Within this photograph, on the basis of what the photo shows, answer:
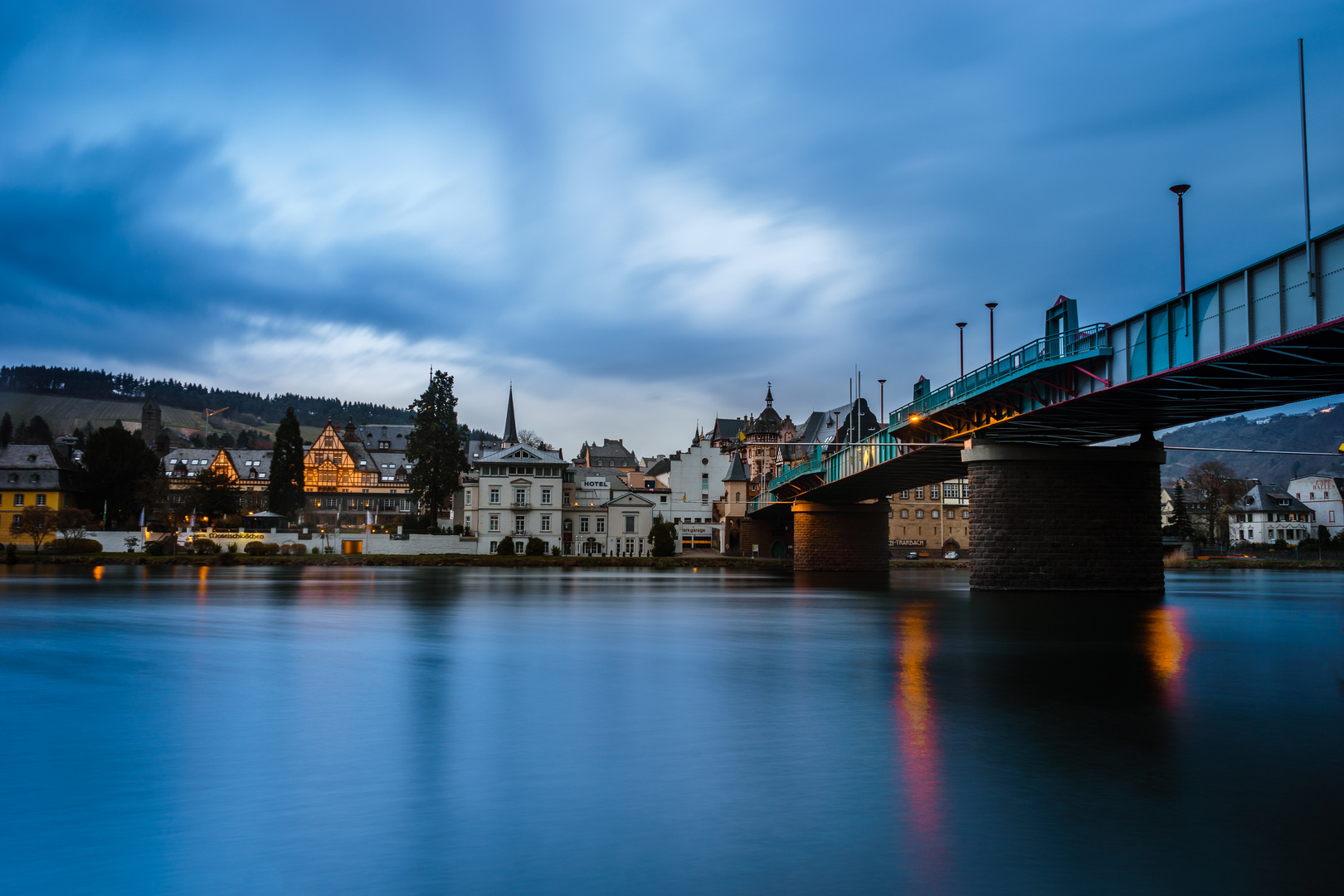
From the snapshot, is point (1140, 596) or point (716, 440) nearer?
point (1140, 596)

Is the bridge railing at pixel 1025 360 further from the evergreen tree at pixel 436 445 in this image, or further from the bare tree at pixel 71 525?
the bare tree at pixel 71 525

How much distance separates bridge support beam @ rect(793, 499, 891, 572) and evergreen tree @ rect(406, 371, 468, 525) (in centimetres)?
3588

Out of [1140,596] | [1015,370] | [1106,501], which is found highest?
[1015,370]

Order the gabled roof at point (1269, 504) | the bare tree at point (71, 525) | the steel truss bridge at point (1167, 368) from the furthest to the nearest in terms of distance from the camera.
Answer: the gabled roof at point (1269, 504)
the bare tree at point (71, 525)
the steel truss bridge at point (1167, 368)

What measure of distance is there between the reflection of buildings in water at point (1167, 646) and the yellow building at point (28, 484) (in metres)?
108

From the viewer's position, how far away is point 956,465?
61.8 m

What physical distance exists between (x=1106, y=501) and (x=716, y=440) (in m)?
125

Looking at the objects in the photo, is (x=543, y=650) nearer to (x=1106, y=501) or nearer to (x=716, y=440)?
(x=1106, y=501)

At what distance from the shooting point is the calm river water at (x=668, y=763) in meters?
8.03

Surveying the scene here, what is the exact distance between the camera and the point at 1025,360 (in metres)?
39.5

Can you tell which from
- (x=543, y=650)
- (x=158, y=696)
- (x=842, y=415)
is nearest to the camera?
(x=158, y=696)

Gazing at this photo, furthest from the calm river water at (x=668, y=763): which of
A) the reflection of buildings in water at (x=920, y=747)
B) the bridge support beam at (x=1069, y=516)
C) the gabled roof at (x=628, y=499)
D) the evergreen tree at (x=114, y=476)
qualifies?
the evergreen tree at (x=114, y=476)

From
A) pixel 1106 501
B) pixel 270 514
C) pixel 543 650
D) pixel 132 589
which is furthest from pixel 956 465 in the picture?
pixel 270 514

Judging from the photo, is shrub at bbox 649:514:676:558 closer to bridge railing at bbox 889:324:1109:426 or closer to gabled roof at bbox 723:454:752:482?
gabled roof at bbox 723:454:752:482
